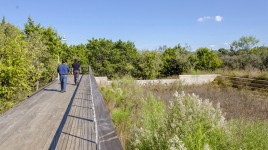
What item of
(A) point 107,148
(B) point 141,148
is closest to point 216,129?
(B) point 141,148

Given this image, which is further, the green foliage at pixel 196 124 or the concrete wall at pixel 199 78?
the concrete wall at pixel 199 78

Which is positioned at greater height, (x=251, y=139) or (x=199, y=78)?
(x=199, y=78)

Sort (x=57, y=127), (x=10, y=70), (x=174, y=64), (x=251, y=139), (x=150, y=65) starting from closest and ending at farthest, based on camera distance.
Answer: (x=251, y=139), (x=57, y=127), (x=10, y=70), (x=150, y=65), (x=174, y=64)

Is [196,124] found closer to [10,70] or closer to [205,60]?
[10,70]

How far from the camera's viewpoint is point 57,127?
657 cm

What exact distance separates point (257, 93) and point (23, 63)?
51.8ft

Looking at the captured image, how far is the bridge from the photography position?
8.78ft

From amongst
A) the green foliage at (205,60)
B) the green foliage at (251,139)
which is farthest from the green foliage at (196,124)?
the green foliage at (205,60)

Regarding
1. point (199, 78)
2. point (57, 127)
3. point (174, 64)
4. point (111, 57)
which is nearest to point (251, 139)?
point (57, 127)

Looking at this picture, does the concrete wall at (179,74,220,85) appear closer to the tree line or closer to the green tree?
the tree line

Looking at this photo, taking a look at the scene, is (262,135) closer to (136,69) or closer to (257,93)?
(257,93)

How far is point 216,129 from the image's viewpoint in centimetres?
349

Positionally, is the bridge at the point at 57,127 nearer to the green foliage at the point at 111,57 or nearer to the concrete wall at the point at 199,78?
the concrete wall at the point at 199,78

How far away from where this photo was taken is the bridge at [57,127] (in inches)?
105
